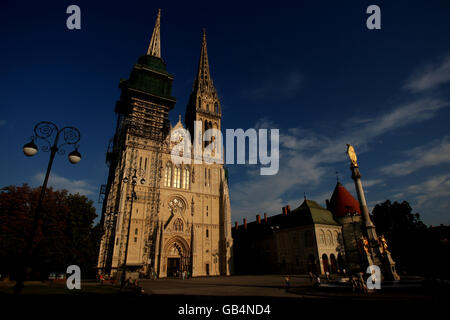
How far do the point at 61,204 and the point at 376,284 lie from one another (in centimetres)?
2915

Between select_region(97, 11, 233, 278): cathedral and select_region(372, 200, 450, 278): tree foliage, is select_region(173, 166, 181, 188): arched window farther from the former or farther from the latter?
select_region(372, 200, 450, 278): tree foliage

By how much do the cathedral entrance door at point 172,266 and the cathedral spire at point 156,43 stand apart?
134ft

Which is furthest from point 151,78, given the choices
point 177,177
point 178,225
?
point 178,225

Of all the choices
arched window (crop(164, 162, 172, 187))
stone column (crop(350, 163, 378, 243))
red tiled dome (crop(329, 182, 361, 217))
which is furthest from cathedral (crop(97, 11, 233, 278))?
stone column (crop(350, 163, 378, 243))

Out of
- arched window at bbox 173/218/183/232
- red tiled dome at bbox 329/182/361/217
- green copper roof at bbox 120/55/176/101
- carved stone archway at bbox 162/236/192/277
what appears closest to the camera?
carved stone archway at bbox 162/236/192/277

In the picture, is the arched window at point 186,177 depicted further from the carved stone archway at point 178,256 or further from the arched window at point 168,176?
the carved stone archway at point 178,256

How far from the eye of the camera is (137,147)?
3628 cm

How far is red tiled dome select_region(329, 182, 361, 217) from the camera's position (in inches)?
1629

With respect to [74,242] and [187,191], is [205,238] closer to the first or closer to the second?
[187,191]

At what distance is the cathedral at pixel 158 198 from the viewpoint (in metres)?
31.7

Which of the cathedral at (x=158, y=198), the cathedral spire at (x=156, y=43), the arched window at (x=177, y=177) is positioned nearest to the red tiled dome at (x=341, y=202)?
the cathedral at (x=158, y=198)

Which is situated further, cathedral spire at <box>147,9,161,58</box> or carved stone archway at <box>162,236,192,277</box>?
cathedral spire at <box>147,9,161,58</box>

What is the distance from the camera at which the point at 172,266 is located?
35.6 metres

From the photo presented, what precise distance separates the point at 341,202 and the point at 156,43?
5036 cm
